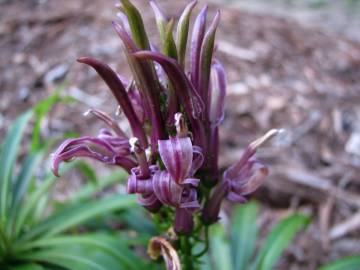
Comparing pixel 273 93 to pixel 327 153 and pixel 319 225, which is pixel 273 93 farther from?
pixel 319 225

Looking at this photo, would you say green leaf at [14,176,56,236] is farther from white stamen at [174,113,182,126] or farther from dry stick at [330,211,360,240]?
dry stick at [330,211,360,240]

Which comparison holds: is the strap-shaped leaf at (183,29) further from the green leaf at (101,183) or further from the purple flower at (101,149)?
the green leaf at (101,183)

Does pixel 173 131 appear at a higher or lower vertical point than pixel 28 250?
higher

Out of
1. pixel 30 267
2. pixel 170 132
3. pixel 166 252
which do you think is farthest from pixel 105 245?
pixel 170 132

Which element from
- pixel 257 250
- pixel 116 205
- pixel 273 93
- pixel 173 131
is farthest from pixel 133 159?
pixel 273 93

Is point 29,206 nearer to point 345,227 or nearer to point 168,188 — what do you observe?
point 168,188

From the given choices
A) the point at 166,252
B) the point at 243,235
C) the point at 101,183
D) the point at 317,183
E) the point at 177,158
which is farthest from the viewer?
the point at 317,183

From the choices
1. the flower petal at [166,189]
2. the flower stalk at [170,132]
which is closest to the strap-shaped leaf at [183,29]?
the flower stalk at [170,132]
